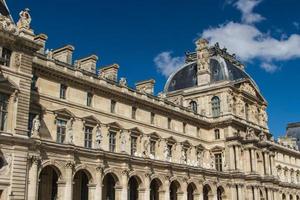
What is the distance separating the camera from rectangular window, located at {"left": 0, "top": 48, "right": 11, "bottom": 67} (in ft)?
99.1

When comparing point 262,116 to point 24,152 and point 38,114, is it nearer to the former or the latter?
point 38,114

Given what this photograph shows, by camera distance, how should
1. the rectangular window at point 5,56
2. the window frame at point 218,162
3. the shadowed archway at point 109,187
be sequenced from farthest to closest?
the window frame at point 218,162 < the shadowed archway at point 109,187 < the rectangular window at point 5,56

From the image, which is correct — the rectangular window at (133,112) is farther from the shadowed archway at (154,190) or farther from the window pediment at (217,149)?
the window pediment at (217,149)

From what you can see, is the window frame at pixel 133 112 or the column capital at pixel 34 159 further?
the window frame at pixel 133 112

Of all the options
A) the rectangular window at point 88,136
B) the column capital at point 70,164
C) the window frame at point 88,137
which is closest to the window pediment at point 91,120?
the window frame at point 88,137

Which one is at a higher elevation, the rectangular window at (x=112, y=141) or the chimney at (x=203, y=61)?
the chimney at (x=203, y=61)

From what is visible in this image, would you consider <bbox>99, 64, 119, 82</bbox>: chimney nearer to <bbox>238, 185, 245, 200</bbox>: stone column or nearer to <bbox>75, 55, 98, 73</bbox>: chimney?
<bbox>75, 55, 98, 73</bbox>: chimney

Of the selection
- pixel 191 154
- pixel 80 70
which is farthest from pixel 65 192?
pixel 191 154

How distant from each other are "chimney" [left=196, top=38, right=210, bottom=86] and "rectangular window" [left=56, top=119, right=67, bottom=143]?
95.9 feet

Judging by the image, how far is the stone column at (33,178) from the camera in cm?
3100

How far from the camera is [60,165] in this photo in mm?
34562

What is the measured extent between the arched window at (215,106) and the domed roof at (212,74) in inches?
124

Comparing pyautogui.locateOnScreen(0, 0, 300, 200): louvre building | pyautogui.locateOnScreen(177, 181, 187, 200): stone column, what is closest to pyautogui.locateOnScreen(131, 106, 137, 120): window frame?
pyautogui.locateOnScreen(0, 0, 300, 200): louvre building

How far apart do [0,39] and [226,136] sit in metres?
36.1
